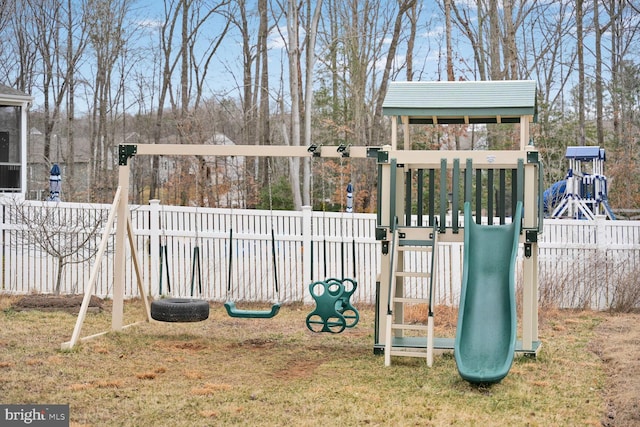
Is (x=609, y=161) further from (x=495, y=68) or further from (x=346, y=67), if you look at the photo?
(x=346, y=67)

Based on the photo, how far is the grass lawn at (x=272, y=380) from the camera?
6.12 meters

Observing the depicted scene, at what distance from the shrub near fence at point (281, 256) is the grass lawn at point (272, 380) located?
186 cm

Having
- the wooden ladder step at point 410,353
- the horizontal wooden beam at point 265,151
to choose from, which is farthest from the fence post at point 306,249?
the wooden ladder step at point 410,353

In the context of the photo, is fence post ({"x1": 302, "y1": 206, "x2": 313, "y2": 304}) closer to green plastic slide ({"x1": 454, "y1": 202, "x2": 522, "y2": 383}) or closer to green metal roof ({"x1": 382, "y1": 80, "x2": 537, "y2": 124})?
green metal roof ({"x1": 382, "y1": 80, "x2": 537, "y2": 124})

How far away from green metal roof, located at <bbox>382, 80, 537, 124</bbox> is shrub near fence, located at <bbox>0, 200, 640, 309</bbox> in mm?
3189

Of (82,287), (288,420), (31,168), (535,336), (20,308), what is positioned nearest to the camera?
(288,420)

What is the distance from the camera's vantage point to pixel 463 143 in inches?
1208

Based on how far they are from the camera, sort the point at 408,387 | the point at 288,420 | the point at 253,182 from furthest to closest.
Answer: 1. the point at 253,182
2. the point at 408,387
3. the point at 288,420

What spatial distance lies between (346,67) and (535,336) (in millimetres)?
17849

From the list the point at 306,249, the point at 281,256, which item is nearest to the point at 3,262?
the point at 281,256

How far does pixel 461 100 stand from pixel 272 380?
3696 millimetres

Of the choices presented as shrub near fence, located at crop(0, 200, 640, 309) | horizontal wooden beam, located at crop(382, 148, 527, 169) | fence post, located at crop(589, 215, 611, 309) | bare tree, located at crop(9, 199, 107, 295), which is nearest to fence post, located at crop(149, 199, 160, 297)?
shrub near fence, located at crop(0, 200, 640, 309)

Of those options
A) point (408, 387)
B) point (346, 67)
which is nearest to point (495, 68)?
point (346, 67)

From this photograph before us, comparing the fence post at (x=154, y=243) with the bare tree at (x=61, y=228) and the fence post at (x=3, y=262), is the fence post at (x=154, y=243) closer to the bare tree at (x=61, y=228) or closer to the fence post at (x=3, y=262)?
the bare tree at (x=61, y=228)
